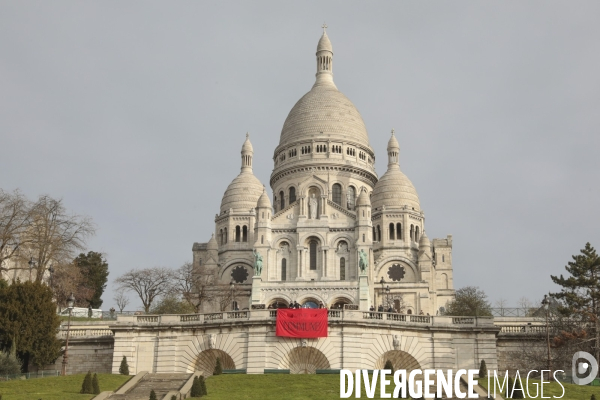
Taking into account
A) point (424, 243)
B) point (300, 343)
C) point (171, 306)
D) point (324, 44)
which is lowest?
point (300, 343)

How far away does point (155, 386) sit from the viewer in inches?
1640

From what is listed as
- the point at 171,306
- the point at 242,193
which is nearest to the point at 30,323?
the point at 171,306

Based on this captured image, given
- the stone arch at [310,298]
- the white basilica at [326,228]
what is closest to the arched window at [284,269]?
the white basilica at [326,228]

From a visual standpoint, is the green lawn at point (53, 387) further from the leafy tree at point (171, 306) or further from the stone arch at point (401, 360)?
the leafy tree at point (171, 306)

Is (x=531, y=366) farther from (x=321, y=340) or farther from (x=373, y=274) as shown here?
(x=373, y=274)

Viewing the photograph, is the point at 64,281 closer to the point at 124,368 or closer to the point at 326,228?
the point at 124,368

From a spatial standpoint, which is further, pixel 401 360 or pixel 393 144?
pixel 393 144

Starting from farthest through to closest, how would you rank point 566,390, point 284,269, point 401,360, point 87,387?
point 284,269
point 401,360
point 566,390
point 87,387

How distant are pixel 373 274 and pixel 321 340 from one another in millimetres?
50340

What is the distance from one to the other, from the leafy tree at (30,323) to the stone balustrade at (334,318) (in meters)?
3.74

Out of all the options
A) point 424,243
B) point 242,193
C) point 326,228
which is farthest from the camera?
point 242,193

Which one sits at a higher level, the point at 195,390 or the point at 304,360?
the point at 304,360

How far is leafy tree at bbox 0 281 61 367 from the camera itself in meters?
48.7

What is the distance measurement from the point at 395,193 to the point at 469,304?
2994 cm
